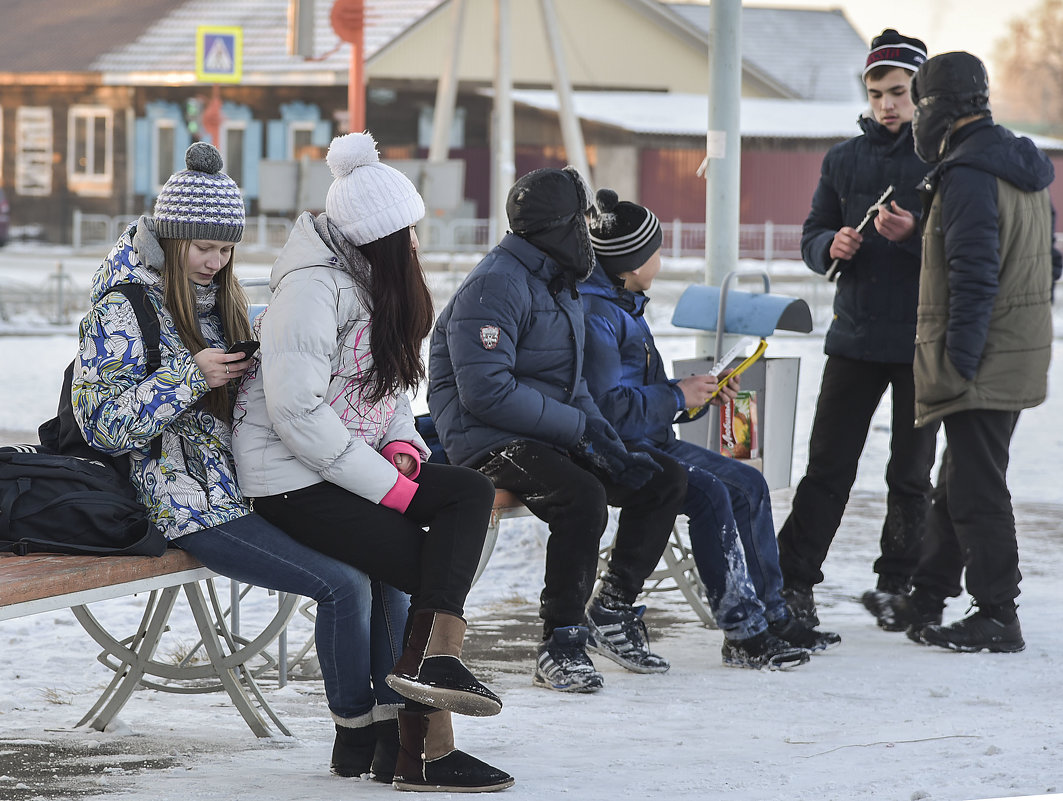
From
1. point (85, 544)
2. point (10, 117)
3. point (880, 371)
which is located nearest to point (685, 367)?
point (880, 371)

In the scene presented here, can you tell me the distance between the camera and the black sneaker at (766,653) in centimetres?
470

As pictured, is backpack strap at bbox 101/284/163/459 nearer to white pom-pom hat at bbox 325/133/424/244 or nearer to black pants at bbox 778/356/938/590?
white pom-pom hat at bbox 325/133/424/244

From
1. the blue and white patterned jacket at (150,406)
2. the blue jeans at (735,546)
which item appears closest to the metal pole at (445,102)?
the blue jeans at (735,546)

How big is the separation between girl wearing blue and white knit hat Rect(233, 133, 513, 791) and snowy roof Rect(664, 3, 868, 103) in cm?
3034

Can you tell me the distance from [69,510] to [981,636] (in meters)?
2.97

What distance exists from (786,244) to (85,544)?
2465cm

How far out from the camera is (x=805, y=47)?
3566cm

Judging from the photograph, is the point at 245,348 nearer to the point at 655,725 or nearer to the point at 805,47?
the point at 655,725

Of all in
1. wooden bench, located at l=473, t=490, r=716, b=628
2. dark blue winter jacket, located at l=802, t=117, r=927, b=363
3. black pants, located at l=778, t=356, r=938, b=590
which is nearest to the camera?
wooden bench, located at l=473, t=490, r=716, b=628

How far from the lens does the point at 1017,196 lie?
4.87 meters

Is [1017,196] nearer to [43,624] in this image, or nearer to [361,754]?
[361,754]

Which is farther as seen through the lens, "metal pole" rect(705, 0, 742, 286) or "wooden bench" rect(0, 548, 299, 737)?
"metal pole" rect(705, 0, 742, 286)

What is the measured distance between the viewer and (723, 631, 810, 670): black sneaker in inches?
185

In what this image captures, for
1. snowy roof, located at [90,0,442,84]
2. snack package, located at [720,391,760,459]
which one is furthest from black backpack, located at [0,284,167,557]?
snowy roof, located at [90,0,442,84]
